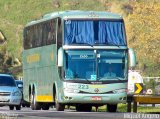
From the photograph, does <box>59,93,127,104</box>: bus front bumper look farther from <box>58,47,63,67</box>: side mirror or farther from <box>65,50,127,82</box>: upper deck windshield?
<box>58,47,63,67</box>: side mirror

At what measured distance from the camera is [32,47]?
43.6m

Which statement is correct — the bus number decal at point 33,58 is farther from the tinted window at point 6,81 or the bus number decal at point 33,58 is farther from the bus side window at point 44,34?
the bus side window at point 44,34

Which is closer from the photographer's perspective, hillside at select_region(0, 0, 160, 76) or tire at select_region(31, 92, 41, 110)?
tire at select_region(31, 92, 41, 110)

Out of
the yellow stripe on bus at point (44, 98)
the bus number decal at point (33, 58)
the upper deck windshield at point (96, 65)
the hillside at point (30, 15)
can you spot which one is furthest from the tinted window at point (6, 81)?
the hillside at point (30, 15)

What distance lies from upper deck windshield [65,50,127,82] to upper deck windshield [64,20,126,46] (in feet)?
1.64

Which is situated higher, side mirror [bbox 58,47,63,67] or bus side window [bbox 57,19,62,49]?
bus side window [bbox 57,19,62,49]

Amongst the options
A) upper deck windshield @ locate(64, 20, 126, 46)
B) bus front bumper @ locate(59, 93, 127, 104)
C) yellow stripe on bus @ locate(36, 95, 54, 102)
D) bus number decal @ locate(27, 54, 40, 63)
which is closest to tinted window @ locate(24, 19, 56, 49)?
bus number decal @ locate(27, 54, 40, 63)

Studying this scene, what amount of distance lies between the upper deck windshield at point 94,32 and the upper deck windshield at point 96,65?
1.64ft

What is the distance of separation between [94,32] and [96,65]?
1.50m

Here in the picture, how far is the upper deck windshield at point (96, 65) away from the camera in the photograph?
120 feet

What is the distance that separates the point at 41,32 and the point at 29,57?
3.49 meters

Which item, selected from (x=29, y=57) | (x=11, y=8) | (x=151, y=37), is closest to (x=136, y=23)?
(x=151, y=37)

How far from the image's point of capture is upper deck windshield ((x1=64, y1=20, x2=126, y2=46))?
37062 mm

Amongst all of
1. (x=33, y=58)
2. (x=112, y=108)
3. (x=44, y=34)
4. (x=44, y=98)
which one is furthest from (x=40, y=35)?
(x=112, y=108)
